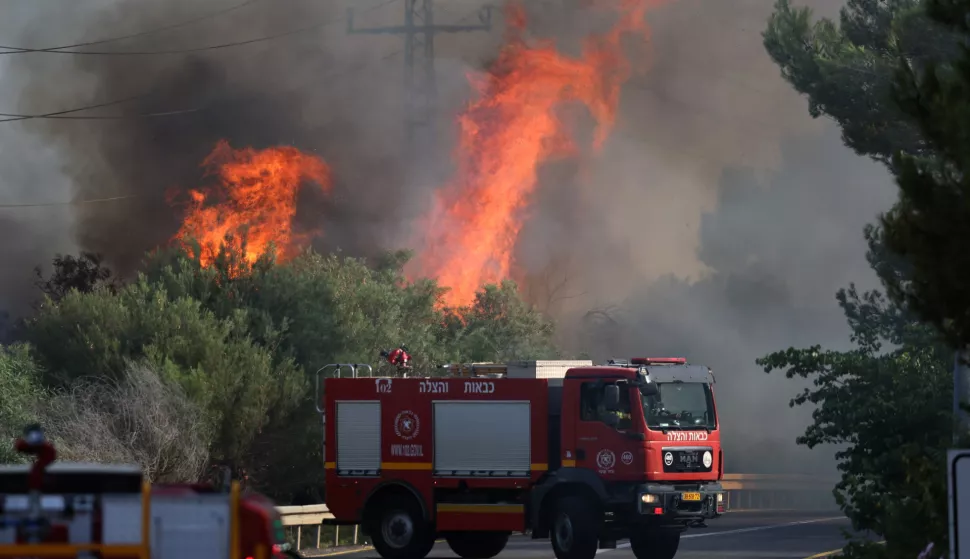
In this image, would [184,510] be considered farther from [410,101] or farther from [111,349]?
[410,101]

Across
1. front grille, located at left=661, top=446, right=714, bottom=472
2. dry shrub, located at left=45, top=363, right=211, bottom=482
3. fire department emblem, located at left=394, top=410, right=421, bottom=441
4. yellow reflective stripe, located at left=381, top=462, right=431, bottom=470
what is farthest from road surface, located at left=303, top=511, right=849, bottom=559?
dry shrub, located at left=45, top=363, right=211, bottom=482

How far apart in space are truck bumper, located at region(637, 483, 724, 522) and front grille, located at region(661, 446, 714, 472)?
0.89 feet

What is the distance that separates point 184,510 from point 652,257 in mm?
65974

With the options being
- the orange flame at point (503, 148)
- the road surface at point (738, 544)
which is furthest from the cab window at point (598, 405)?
the orange flame at point (503, 148)

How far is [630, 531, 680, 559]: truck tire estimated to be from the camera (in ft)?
77.2

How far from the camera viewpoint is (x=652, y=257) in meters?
73.4

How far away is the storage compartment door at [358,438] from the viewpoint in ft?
77.6

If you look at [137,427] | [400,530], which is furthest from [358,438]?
[137,427]

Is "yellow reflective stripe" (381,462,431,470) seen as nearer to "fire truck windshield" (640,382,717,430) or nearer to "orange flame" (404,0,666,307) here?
"fire truck windshield" (640,382,717,430)

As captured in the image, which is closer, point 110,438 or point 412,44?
point 110,438

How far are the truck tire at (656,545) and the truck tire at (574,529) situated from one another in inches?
64.7

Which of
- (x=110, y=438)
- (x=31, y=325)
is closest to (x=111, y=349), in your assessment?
(x=31, y=325)

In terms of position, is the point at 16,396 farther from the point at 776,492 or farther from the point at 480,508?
the point at 776,492

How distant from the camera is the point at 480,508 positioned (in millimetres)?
22922
